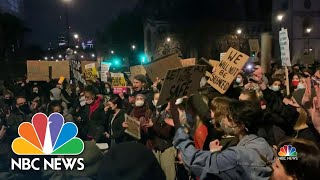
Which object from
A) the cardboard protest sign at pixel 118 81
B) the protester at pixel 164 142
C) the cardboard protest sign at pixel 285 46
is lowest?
the protester at pixel 164 142

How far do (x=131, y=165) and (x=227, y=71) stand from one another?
4804 mm

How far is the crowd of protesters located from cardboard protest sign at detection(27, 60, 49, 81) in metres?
5.96

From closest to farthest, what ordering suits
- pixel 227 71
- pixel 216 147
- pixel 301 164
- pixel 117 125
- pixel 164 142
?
pixel 301 164
pixel 216 147
pixel 227 71
pixel 164 142
pixel 117 125

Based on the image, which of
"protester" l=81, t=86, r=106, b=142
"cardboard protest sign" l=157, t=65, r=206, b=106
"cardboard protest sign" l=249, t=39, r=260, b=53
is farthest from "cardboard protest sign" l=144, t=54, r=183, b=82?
"cardboard protest sign" l=249, t=39, r=260, b=53

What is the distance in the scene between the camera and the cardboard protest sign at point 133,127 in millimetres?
6432

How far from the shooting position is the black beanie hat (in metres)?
1.82

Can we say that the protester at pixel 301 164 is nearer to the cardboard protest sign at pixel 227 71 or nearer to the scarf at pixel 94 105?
the cardboard protest sign at pixel 227 71

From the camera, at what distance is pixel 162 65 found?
6.89 metres

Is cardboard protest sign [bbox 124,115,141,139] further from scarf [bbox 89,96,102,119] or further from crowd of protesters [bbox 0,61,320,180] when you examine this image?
scarf [bbox 89,96,102,119]

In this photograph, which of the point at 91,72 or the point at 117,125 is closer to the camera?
the point at 117,125

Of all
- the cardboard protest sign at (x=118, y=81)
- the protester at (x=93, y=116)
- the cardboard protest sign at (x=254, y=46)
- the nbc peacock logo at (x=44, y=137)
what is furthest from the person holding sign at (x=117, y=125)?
the cardboard protest sign at (x=254, y=46)

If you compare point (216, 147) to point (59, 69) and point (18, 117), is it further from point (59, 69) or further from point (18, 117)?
point (59, 69)

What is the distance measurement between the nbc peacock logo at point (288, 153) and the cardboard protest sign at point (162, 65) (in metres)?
3.90

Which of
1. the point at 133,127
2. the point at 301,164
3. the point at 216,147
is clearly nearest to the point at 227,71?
the point at 133,127
